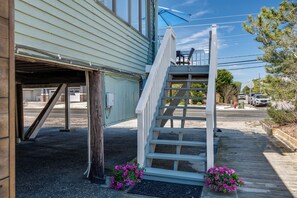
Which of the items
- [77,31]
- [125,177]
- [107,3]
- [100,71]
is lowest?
[125,177]

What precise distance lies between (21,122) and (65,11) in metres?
5.93

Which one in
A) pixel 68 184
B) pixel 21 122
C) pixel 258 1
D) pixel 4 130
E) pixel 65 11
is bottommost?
pixel 68 184

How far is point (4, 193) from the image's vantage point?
5.41 ft

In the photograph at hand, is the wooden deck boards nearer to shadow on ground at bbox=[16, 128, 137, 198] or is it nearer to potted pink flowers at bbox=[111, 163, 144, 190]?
potted pink flowers at bbox=[111, 163, 144, 190]

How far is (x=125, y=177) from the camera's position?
12.6 feet

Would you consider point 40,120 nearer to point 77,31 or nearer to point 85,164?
point 85,164

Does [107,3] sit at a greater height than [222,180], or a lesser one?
greater

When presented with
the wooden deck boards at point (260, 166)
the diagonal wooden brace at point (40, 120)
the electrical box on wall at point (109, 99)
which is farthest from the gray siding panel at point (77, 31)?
the diagonal wooden brace at point (40, 120)

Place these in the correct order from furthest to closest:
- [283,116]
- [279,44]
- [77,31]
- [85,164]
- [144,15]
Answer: [283,116] < [279,44] < [144,15] < [85,164] < [77,31]

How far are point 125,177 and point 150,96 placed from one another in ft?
4.95

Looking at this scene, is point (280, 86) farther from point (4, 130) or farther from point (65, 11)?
point (4, 130)

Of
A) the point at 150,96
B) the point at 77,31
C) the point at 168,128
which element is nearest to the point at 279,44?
the point at 168,128

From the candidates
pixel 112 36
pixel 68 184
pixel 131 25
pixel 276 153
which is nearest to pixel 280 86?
pixel 276 153

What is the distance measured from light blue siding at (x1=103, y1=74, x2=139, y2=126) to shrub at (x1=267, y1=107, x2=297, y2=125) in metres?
5.53
